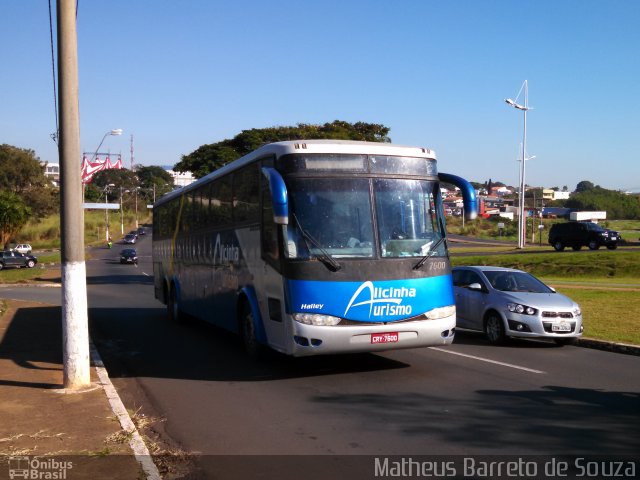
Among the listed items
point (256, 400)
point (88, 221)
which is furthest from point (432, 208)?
point (88, 221)

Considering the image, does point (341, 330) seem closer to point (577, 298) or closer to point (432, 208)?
point (432, 208)

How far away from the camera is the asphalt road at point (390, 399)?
6562 millimetres

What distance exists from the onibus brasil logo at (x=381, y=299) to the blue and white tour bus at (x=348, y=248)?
0.01 metres

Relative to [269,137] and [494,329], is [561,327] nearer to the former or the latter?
[494,329]

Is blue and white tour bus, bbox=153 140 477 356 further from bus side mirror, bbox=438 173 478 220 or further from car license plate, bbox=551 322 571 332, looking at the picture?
car license plate, bbox=551 322 571 332

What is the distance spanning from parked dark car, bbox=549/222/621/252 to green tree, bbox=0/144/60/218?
6437 cm

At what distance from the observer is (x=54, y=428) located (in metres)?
7.02

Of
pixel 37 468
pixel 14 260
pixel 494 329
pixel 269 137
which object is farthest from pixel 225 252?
pixel 14 260

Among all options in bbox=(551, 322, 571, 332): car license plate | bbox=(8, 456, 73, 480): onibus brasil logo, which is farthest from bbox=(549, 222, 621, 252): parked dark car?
bbox=(8, 456, 73, 480): onibus brasil logo

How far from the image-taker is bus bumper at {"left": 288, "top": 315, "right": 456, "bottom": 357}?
8.99m

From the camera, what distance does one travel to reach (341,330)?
9.03 metres

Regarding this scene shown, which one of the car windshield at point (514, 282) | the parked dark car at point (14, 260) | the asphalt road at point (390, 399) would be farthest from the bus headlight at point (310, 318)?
the parked dark car at point (14, 260)

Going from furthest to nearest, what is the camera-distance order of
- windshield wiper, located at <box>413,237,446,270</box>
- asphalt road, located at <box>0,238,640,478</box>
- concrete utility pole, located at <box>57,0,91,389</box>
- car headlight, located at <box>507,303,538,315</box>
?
1. car headlight, located at <box>507,303,538,315</box>
2. windshield wiper, located at <box>413,237,446,270</box>
3. concrete utility pole, located at <box>57,0,91,389</box>
4. asphalt road, located at <box>0,238,640,478</box>

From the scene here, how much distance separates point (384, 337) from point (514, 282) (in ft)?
19.0
